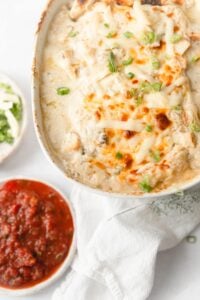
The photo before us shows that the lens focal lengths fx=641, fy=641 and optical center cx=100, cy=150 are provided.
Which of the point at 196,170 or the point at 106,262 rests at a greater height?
the point at 196,170

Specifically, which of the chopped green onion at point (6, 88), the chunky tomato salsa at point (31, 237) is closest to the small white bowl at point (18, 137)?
→ the chopped green onion at point (6, 88)

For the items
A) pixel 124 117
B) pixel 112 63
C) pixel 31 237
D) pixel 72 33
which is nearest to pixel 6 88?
pixel 72 33

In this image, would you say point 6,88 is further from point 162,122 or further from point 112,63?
point 162,122

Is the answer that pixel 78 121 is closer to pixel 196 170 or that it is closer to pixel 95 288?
pixel 196 170

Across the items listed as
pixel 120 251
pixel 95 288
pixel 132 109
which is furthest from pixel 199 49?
pixel 95 288

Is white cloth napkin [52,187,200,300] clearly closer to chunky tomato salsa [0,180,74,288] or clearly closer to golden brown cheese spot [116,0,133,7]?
chunky tomato salsa [0,180,74,288]
